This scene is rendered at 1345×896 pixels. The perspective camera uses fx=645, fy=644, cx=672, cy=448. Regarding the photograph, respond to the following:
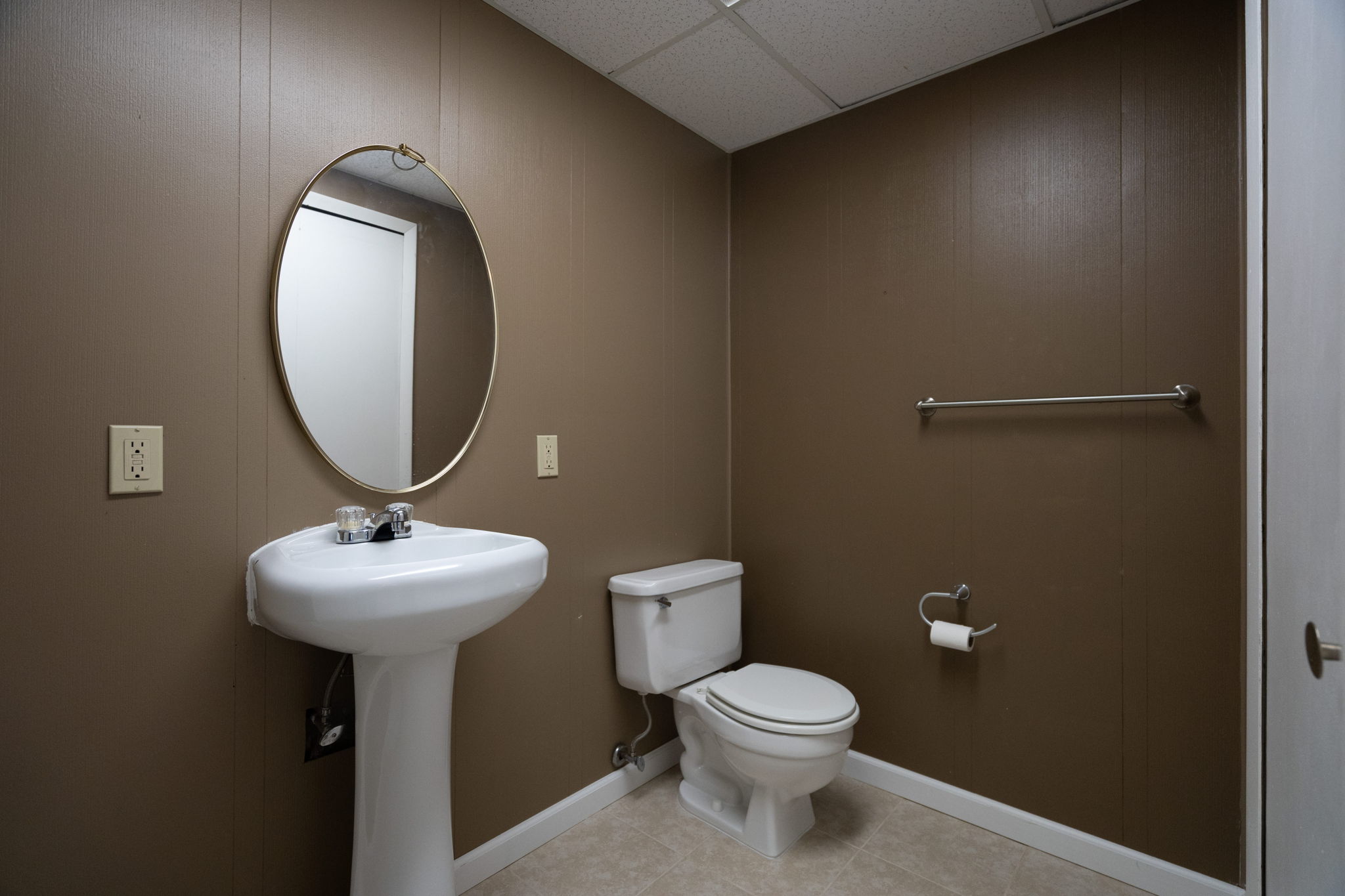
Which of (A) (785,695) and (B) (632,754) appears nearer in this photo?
(A) (785,695)

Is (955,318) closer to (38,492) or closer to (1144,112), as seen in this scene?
(1144,112)

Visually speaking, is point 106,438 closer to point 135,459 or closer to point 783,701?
point 135,459

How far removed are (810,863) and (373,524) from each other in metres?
1.40

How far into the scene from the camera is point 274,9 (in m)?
1.28

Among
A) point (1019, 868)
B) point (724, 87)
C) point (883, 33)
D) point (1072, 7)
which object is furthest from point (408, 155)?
point (1019, 868)

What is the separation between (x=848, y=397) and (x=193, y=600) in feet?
5.85

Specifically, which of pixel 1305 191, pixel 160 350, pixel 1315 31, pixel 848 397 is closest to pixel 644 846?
pixel 848 397

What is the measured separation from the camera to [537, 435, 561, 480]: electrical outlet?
1.77 m

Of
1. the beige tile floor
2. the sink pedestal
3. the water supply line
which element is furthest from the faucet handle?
the water supply line

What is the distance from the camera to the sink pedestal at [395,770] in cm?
123

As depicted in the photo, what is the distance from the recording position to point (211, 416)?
3.93 ft

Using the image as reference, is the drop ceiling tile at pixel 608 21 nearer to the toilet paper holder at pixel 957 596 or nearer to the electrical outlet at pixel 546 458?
the electrical outlet at pixel 546 458

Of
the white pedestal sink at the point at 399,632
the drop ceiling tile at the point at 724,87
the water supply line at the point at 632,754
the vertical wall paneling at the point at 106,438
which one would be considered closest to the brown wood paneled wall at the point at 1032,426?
the drop ceiling tile at the point at 724,87

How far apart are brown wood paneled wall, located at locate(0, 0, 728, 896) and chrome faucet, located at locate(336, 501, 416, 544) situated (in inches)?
3.8
